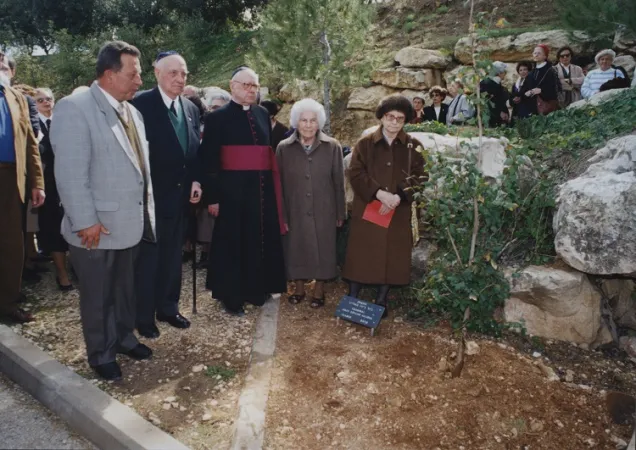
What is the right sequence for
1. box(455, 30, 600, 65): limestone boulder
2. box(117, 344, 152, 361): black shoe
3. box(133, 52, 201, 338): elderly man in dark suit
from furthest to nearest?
box(455, 30, 600, 65): limestone boulder
box(133, 52, 201, 338): elderly man in dark suit
box(117, 344, 152, 361): black shoe

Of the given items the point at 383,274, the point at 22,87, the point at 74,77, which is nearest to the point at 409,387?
the point at 383,274

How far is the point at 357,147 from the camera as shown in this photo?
4.57 meters

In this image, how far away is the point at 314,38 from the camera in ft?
37.2

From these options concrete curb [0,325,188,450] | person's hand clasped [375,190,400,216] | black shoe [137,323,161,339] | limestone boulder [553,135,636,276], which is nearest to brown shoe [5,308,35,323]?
concrete curb [0,325,188,450]

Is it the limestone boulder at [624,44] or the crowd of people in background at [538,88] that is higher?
the limestone boulder at [624,44]

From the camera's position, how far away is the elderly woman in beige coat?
4.79 metres

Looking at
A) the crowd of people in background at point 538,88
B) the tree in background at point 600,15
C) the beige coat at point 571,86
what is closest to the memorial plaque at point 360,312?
the crowd of people in background at point 538,88

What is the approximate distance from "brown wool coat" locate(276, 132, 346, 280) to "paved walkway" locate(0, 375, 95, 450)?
→ 2.38 m

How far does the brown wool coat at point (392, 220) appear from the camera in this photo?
4.48 m

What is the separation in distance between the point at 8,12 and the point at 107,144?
Result: 25723 millimetres

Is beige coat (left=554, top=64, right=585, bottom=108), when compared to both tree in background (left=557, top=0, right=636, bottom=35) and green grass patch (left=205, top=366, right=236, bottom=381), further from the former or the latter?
green grass patch (left=205, top=366, right=236, bottom=381)

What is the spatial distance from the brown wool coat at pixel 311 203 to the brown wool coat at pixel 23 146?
2105 millimetres

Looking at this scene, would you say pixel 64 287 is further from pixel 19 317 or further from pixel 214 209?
pixel 214 209

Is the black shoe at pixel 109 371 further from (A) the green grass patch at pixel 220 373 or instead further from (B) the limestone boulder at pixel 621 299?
(B) the limestone boulder at pixel 621 299
